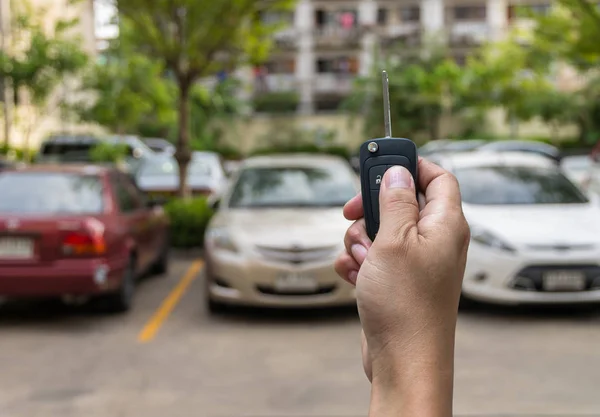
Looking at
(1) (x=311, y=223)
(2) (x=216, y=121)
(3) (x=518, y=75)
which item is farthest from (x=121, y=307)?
(2) (x=216, y=121)

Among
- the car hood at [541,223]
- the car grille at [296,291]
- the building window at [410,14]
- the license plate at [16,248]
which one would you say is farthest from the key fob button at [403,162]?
the building window at [410,14]

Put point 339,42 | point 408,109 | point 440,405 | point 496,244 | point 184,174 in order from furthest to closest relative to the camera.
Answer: point 339,42 → point 408,109 → point 184,174 → point 496,244 → point 440,405

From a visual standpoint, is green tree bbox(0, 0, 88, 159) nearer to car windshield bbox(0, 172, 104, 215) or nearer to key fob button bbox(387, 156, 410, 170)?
car windshield bbox(0, 172, 104, 215)

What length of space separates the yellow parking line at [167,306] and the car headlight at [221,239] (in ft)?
2.76

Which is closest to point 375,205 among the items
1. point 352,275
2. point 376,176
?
point 376,176

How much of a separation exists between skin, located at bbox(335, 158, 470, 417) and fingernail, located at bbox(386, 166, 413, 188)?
0.11 feet

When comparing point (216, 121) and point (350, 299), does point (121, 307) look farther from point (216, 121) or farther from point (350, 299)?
point (216, 121)

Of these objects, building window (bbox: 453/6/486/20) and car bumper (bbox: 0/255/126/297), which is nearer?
car bumper (bbox: 0/255/126/297)

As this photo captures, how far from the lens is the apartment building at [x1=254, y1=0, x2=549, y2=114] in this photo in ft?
A: 169

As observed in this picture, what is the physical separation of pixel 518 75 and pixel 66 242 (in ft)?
109

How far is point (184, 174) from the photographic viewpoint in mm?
13148

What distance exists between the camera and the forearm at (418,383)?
51.7 inches

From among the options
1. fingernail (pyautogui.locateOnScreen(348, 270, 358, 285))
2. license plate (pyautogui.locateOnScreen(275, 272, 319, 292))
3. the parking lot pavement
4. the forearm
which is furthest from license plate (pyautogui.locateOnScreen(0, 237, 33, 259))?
the forearm

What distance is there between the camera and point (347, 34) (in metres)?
52.7
